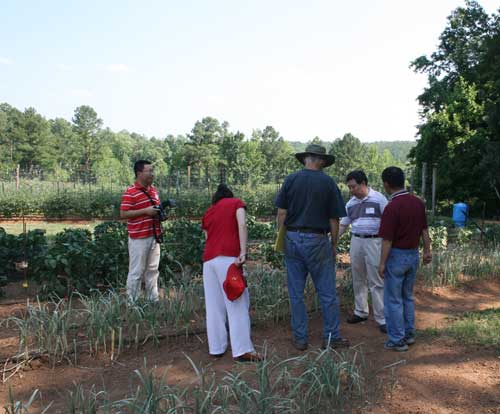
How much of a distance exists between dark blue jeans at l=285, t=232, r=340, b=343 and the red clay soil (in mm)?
254

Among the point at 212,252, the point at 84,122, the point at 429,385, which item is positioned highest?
the point at 84,122

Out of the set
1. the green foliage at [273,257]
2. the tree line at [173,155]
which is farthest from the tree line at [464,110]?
the tree line at [173,155]

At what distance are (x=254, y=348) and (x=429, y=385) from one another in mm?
1333

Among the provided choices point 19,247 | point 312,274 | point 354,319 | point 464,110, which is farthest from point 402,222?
point 464,110

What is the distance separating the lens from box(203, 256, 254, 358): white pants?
3.58 metres

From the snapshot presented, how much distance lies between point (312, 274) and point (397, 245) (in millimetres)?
737

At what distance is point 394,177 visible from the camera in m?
3.91

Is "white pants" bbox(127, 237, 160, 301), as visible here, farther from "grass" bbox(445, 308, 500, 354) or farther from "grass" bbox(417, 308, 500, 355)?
"grass" bbox(445, 308, 500, 354)

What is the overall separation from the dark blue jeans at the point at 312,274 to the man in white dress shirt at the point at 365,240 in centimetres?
65

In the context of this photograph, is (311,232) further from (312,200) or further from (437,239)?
(437,239)

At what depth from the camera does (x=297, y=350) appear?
389 centimetres

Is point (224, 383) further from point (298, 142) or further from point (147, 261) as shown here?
point (298, 142)

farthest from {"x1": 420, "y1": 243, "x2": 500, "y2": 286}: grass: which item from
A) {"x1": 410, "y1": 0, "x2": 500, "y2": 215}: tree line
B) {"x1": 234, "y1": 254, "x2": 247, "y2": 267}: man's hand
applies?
{"x1": 410, "y1": 0, "x2": 500, "y2": 215}: tree line

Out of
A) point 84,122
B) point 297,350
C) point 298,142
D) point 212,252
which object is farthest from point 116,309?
point 298,142
